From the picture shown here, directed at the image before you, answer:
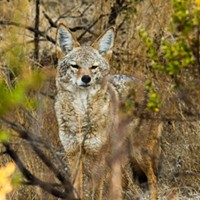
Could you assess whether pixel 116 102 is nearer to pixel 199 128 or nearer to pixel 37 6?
pixel 199 128

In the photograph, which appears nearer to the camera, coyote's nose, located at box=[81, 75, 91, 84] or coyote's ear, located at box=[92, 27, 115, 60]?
coyote's nose, located at box=[81, 75, 91, 84]

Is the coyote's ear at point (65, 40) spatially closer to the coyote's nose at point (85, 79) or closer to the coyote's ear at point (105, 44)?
the coyote's ear at point (105, 44)

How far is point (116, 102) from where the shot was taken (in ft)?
20.9

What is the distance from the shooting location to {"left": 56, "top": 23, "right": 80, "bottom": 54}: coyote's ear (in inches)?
255

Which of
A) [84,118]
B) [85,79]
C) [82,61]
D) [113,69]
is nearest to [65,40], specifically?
[82,61]

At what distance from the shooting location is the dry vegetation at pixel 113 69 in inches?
234

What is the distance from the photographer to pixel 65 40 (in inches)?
257

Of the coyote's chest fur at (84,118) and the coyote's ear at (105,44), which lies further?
the coyote's ear at (105,44)

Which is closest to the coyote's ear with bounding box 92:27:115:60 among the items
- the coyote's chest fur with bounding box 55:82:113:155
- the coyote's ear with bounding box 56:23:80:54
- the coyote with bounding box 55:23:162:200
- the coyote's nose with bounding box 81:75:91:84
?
the coyote with bounding box 55:23:162:200

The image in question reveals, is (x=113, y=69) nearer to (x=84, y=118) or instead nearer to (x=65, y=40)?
(x=65, y=40)

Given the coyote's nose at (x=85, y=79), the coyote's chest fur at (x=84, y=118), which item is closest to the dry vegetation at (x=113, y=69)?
the coyote's chest fur at (x=84, y=118)

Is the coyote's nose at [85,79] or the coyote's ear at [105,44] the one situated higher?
the coyote's ear at [105,44]

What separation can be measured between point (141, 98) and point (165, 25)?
7.83ft

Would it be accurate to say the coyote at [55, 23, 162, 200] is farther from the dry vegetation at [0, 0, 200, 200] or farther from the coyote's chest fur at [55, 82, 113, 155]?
the dry vegetation at [0, 0, 200, 200]
